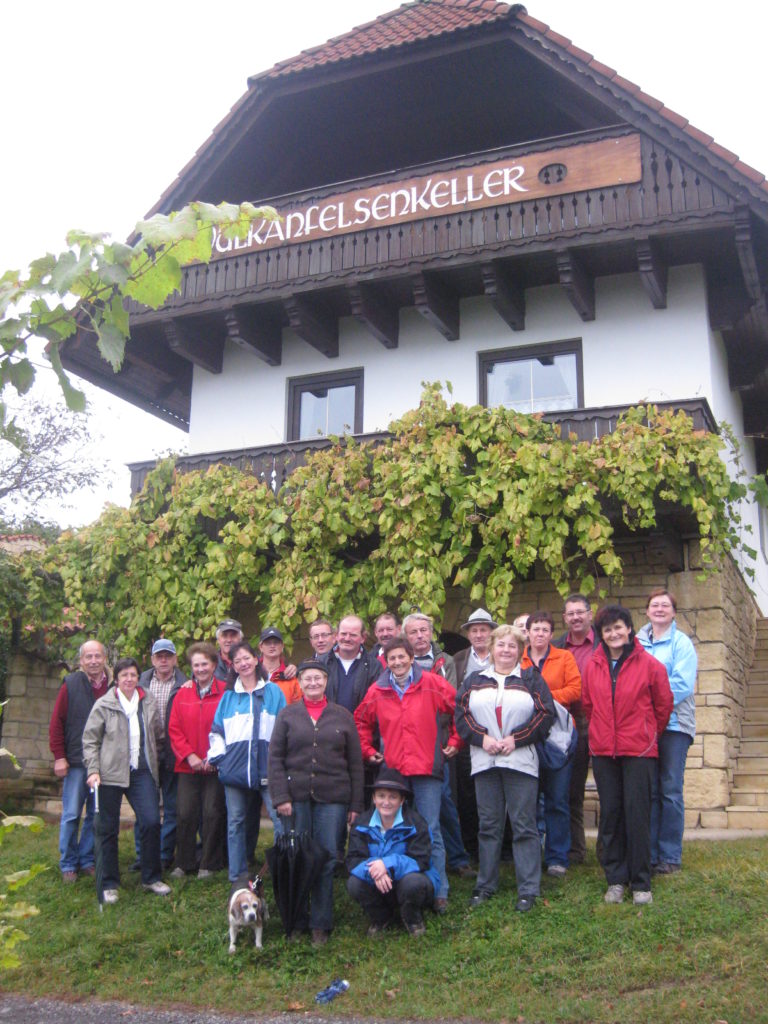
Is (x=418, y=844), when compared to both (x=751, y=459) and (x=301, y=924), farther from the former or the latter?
(x=751, y=459)

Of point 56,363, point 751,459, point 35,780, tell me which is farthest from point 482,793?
point 751,459

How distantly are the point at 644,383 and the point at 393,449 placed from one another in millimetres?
3025

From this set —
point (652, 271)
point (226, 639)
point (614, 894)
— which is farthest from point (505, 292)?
point (614, 894)

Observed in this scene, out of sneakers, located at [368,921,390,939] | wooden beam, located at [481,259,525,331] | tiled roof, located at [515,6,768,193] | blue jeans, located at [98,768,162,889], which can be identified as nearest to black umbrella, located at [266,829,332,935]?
sneakers, located at [368,921,390,939]

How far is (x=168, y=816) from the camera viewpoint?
8602 mm

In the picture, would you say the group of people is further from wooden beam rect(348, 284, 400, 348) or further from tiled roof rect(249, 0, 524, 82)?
tiled roof rect(249, 0, 524, 82)

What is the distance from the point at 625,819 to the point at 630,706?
2.35ft

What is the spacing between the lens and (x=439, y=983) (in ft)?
19.6

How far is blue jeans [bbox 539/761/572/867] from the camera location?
291 inches

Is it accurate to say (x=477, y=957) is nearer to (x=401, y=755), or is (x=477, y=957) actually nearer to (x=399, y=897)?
(x=399, y=897)

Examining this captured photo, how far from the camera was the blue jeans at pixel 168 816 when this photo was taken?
8.52 metres

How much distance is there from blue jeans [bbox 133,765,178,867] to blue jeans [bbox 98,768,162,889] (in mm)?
446

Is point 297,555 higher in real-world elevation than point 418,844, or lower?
higher

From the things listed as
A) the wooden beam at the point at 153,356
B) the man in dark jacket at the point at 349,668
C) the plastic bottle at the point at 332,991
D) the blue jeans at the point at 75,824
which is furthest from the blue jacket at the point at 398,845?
the wooden beam at the point at 153,356
